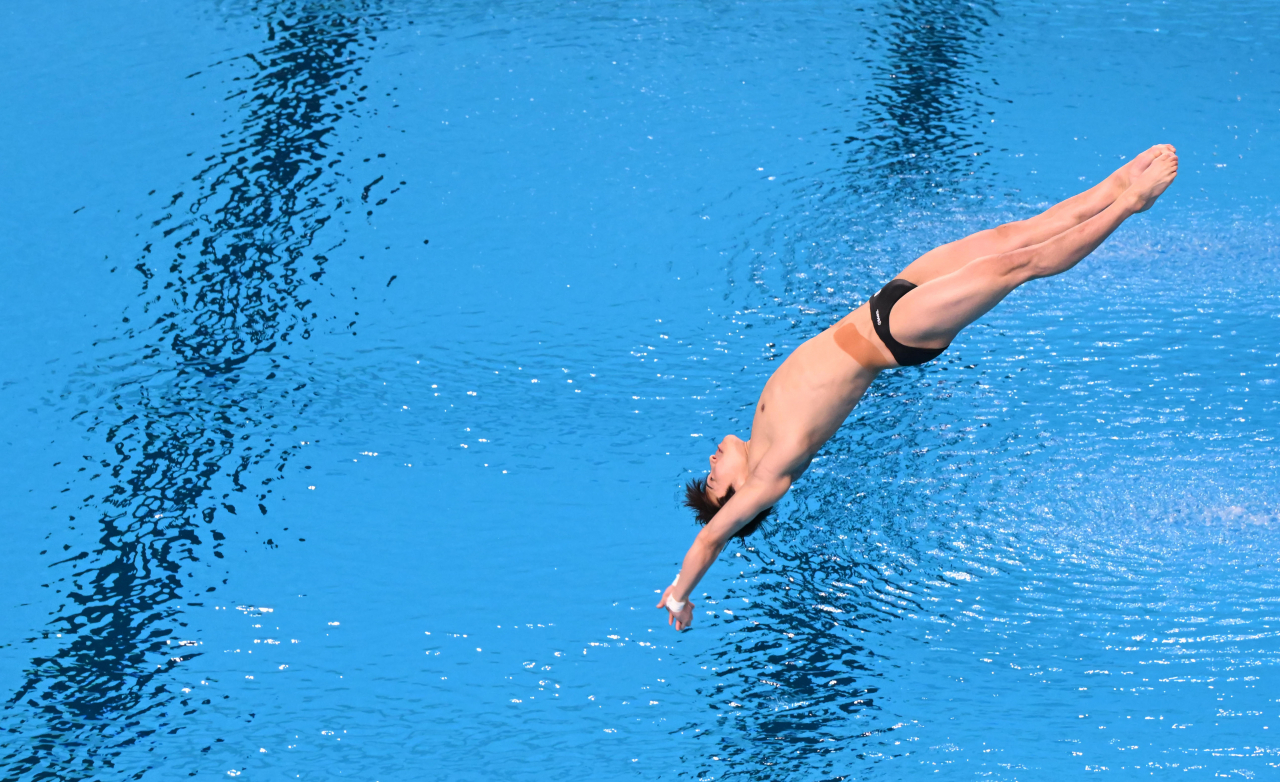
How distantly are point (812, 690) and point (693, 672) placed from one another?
1.44ft

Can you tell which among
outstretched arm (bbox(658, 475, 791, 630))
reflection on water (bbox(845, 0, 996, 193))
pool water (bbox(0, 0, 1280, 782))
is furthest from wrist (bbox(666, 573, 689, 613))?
reflection on water (bbox(845, 0, 996, 193))

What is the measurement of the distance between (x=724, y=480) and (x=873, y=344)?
0.67m

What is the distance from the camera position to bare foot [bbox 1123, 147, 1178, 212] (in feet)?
10.7

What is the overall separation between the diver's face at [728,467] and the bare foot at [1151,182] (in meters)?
1.43

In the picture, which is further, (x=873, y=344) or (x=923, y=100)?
(x=923, y=100)

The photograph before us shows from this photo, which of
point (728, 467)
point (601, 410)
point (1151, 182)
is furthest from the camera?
point (601, 410)

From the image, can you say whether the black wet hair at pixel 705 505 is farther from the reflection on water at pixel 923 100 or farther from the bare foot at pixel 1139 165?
the reflection on water at pixel 923 100

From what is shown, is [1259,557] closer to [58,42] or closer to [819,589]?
[819,589]

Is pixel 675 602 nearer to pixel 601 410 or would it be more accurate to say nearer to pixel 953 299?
pixel 953 299

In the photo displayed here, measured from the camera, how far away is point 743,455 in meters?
3.82

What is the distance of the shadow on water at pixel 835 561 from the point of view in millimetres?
4000

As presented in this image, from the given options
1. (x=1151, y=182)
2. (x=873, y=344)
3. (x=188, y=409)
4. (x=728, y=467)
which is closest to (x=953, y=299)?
(x=873, y=344)

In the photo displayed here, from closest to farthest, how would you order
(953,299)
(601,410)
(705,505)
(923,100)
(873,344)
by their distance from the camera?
(953,299)
(873,344)
(705,505)
(601,410)
(923,100)

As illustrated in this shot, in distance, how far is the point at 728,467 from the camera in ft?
12.4
